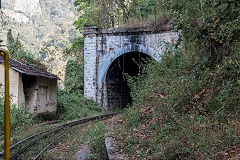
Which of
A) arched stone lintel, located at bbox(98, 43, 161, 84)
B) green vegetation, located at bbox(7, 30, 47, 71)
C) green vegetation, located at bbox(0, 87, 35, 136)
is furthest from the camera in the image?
green vegetation, located at bbox(7, 30, 47, 71)

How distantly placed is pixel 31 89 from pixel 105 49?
5.81m

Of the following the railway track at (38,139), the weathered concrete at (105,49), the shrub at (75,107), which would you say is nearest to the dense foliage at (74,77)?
the shrub at (75,107)

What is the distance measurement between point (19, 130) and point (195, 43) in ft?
23.9

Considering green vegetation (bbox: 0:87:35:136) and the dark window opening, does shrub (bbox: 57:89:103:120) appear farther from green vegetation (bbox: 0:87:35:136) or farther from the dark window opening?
green vegetation (bbox: 0:87:35:136)

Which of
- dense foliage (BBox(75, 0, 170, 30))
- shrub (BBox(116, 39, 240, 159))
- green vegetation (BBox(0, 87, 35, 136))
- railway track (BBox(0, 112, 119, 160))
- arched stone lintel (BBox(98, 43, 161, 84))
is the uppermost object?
dense foliage (BBox(75, 0, 170, 30))

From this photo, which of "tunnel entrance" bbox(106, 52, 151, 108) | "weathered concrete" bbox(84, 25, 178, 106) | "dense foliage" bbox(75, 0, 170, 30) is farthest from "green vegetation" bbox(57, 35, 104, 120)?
"dense foliage" bbox(75, 0, 170, 30)

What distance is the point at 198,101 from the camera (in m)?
6.60

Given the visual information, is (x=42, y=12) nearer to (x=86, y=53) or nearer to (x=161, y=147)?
(x=86, y=53)

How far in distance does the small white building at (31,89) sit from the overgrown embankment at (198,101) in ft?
22.1

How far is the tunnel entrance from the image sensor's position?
18594mm

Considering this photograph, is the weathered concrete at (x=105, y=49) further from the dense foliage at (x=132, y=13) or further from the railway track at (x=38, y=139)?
the railway track at (x=38, y=139)

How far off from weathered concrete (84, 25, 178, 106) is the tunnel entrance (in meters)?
0.33

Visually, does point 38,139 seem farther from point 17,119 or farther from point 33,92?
point 33,92

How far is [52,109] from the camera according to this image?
55.1 ft
